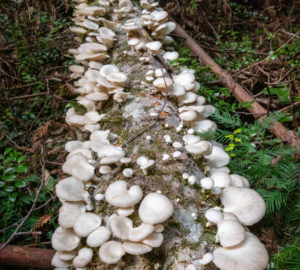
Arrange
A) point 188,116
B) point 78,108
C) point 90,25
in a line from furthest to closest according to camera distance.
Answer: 1. point 90,25
2. point 78,108
3. point 188,116

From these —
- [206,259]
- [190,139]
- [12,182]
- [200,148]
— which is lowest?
[12,182]

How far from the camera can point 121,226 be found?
181 cm

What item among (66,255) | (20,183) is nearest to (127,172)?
(66,255)

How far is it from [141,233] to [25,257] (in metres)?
1.17

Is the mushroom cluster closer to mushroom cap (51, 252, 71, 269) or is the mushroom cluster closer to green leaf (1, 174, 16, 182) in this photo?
mushroom cap (51, 252, 71, 269)

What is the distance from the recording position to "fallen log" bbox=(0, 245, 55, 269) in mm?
2025

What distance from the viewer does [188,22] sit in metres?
6.76

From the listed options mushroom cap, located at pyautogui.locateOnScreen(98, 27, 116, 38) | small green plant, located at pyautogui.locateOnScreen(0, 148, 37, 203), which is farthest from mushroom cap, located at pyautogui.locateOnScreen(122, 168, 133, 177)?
mushroom cap, located at pyautogui.locateOnScreen(98, 27, 116, 38)

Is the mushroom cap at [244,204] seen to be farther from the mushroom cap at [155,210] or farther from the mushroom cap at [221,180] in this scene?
the mushroom cap at [155,210]

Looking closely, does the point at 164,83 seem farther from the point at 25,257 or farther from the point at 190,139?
the point at 25,257

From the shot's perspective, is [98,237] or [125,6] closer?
[98,237]

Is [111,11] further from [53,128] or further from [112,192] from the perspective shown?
[112,192]

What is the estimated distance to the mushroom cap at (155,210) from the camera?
1718 mm

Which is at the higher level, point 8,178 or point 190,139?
point 190,139
